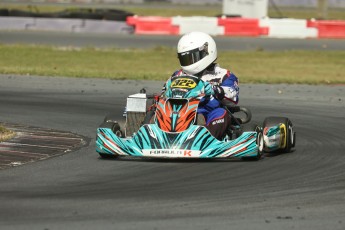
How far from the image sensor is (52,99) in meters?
17.1

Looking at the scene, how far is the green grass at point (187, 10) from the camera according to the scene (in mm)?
42688

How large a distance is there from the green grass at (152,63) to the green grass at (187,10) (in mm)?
14632

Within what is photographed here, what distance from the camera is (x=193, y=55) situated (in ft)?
37.6

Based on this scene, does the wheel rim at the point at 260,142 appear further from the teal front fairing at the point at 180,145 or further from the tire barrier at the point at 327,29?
the tire barrier at the point at 327,29

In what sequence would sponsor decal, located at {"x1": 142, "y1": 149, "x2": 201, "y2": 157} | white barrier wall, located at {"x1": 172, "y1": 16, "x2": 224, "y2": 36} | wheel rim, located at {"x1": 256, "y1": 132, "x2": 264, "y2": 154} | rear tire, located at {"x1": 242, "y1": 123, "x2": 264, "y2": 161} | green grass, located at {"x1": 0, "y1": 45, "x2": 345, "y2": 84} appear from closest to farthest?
sponsor decal, located at {"x1": 142, "y1": 149, "x2": 201, "y2": 157} → rear tire, located at {"x1": 242, "y1": 123, "x2": 264, "y2": 161} → wheel rim, located at {"x1": 256, "y1": 132, "x2": 264, "y2": 154} → green grass, located at {"x1": 0, "y1": 45, "x2": 345, "y2": 84} → white barrier wall, located at {"x1": 172, "y1": 16, "x2": 224, "y2": 36}

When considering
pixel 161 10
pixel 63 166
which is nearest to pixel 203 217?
pixel 63 166

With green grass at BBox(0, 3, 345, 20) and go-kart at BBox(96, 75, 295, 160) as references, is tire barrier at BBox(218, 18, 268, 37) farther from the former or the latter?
go-kart at BBox(96, 75, 295, 160)

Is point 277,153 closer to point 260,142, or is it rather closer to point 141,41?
point 260,142

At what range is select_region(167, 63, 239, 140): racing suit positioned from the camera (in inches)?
419

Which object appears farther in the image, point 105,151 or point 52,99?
point 52,99

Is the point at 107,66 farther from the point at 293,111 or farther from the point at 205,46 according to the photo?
the point at 205,46

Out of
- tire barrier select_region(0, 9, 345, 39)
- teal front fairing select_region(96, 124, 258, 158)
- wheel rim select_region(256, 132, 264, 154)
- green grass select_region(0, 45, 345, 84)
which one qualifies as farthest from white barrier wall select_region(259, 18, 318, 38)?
teal front fairing select_region(96, 124, 258, 158)

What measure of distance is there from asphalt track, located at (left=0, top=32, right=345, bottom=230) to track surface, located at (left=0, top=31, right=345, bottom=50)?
602 inches

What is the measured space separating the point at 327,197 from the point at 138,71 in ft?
47.9
